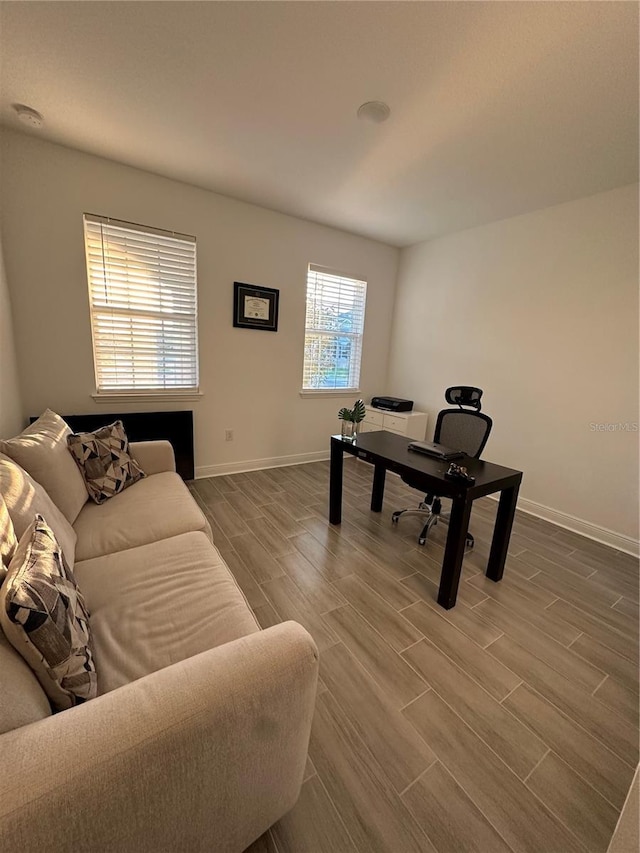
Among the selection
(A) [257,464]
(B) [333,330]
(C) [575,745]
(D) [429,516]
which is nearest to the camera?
(C) [575,745]

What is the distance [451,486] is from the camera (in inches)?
69.2

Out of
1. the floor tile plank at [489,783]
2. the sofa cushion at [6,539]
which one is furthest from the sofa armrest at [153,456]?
the floor tile plank at [489,783]

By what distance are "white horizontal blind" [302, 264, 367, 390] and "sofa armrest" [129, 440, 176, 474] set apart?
6.55ft

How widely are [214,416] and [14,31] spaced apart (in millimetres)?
2560

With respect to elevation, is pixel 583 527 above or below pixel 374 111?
below

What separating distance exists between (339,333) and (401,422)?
131 cm

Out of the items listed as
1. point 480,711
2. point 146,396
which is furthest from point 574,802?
point 146,396

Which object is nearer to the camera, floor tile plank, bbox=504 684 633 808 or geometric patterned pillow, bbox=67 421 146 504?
floor tile plank, bbox=504 684 633 808

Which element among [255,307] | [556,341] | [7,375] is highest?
[255,307]

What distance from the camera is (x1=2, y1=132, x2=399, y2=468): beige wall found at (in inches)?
96.8

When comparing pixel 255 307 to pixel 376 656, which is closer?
pixel 376 656

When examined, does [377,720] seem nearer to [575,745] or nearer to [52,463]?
[575,745]

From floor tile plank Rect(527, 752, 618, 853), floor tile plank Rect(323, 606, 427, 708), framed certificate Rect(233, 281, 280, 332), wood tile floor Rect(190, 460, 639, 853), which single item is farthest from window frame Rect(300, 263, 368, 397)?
floor tile plank Rect(527, 752, 618, 853)

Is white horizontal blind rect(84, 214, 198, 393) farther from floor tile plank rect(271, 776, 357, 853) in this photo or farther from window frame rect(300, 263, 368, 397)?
floor tile plank rect(271, 776, 357, 853)
